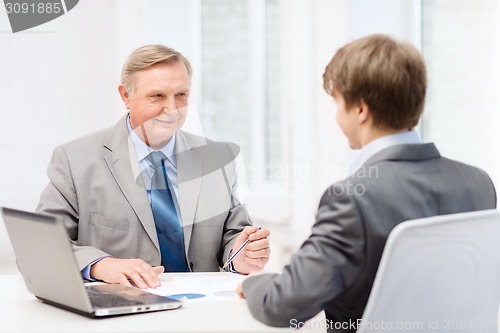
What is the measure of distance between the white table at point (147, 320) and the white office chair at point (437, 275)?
23cm

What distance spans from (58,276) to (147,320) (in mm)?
223

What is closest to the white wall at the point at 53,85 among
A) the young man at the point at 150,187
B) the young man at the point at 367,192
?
the young man at the point at 150,187

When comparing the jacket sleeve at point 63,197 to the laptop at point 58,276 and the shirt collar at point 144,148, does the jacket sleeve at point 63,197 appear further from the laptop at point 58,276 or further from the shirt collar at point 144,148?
the laptop at point 58,276

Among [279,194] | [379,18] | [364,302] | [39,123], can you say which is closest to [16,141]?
[39,123]

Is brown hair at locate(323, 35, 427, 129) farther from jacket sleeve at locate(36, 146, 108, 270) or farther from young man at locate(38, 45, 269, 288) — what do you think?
jacket sleeve at locate(36, 146, 108, 270)

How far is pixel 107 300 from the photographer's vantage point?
1668 mm

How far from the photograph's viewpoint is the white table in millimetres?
1499

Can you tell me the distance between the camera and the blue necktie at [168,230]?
2.32m

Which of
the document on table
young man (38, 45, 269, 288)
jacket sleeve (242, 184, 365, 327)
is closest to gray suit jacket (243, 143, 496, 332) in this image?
jacket sleeve (242, 184, 365, 327)

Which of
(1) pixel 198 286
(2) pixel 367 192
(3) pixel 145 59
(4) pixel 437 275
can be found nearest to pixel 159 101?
(3) pixel 145 59

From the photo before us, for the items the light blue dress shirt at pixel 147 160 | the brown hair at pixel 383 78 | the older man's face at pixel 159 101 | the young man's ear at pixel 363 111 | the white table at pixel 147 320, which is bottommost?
the white table at pixel 147 320

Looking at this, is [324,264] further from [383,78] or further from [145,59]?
[145,59]

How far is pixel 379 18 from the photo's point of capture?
306 cm

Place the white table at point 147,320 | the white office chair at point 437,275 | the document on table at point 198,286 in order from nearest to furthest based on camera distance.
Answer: the white office chair at point 437,275 < the white table at point 147,320 < the document on table at point 198,286
